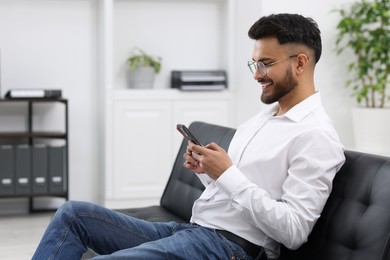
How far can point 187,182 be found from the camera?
2834mm

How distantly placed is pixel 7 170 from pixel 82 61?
968mm

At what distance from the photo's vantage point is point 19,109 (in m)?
4.64

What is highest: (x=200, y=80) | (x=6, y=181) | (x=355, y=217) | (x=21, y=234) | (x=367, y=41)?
(x=367, y=41)

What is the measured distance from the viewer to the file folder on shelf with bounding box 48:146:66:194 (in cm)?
443

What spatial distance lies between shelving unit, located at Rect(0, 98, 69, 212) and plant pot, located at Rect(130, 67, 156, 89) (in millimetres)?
556

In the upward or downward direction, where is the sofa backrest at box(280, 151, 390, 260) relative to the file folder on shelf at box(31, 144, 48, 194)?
upward

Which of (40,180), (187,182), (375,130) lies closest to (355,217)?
(187,182)

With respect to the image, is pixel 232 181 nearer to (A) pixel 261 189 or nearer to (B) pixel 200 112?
(A) pixel 261 189

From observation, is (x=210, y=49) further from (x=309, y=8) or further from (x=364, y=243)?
(x=364, y=243)

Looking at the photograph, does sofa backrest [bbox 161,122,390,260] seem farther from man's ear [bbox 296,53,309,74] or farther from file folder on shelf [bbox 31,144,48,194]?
file folder on shelf [bbox 31,144,48,194]

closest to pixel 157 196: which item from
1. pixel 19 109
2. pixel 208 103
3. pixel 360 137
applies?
pixel 208 103

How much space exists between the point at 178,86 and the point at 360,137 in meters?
1.35

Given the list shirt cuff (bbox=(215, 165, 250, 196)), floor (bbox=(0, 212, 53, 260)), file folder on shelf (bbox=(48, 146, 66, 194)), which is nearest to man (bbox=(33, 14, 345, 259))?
shirt cuff (bbox=(215, 165, 250, 196))

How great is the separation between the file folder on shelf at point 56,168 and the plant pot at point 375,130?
2.08 metres
